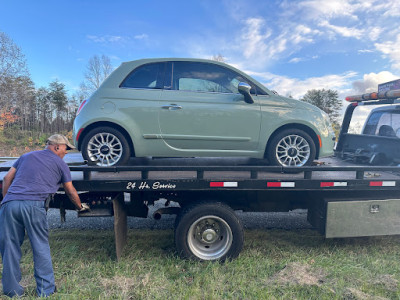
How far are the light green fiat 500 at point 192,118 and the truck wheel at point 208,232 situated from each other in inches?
30.7

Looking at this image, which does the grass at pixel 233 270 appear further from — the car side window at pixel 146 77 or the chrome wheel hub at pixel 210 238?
the car side window at pixel 146 77

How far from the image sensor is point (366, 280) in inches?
104

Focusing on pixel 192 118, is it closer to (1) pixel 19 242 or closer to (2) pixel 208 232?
(2) pixel 208 232

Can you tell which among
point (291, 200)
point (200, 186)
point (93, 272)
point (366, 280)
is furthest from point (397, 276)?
point (93, 272)

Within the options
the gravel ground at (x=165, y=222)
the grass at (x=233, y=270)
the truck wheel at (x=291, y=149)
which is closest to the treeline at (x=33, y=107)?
the gravel ground at (x=165, y=222)

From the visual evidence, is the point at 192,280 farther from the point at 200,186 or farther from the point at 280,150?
the point at 280,150

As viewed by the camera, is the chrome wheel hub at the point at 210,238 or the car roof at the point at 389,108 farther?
the car roof at the point at 389,108

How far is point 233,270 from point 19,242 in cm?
221

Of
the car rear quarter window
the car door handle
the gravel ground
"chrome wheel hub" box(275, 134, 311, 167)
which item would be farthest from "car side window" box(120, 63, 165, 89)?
the car rear quarter window

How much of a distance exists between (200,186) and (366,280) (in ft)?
6.59

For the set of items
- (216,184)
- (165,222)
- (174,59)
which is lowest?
(165,222)

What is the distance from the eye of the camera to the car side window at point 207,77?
342 centimetres

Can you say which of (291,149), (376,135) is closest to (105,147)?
(291,149)

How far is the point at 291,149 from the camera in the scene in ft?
11.2
